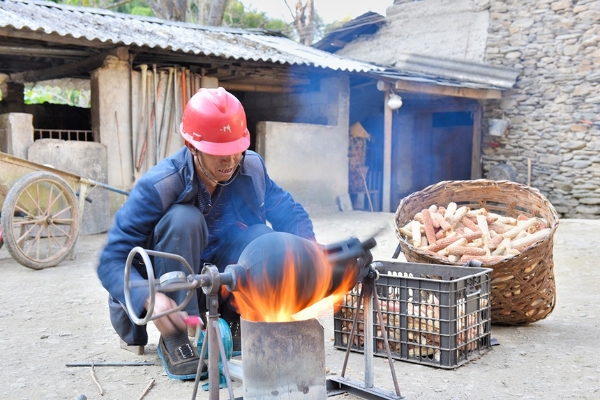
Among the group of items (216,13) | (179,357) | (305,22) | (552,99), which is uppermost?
(305,22)

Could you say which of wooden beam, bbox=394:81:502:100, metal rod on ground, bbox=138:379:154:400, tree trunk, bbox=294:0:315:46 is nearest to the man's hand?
metal rod on ground, bbox=138:379:154:400

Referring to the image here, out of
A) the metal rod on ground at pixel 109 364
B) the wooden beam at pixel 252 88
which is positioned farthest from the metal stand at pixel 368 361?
the wooden beam at pixel 252 88

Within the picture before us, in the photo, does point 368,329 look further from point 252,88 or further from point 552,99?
point 552,99

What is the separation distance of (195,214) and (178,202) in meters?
0.09

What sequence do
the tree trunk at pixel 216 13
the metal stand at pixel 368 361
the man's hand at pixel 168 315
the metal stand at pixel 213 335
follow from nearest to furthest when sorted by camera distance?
the metal stand at pixel 213 335 → the man's hand at pixel 168 315 → the metal stand at pixel 368 361 → the tree trunk at pixel 216 13

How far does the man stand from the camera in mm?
2418

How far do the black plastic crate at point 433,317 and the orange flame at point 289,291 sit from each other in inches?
40.2

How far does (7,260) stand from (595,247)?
605 cm

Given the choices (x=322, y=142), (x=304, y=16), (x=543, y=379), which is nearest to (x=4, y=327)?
(x=543, y=379)

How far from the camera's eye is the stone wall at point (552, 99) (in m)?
11.4

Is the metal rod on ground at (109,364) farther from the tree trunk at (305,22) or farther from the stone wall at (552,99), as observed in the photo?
the tree trunk at (305,22)

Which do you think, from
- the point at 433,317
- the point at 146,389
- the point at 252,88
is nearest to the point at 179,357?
the point at 146,389

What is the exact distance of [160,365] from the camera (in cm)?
307

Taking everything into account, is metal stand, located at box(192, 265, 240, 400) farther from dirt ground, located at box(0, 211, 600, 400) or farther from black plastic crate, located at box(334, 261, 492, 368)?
black plastic crate, located at box(334, 261, 492, 368)
